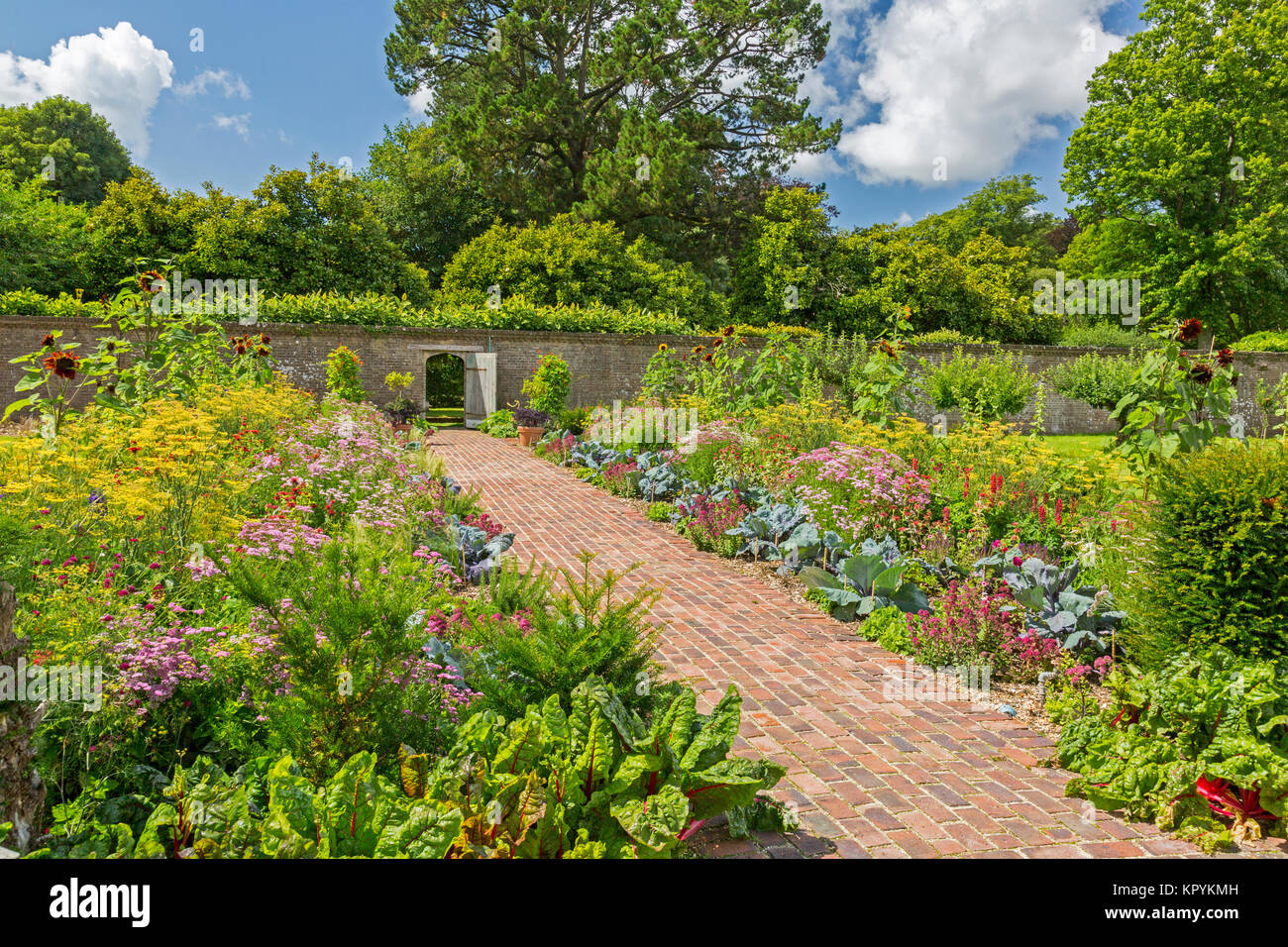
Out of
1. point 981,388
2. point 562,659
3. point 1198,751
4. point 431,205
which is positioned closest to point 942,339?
point 981,388

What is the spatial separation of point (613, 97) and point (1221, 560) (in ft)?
86.3

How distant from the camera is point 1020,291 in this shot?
29.7 meters

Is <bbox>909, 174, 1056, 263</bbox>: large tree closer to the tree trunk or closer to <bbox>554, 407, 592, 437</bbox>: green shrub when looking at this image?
<bbox>554, 407, 592, 437</bbox>: green shrub

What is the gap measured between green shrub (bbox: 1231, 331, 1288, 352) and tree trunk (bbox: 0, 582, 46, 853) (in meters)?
29.4

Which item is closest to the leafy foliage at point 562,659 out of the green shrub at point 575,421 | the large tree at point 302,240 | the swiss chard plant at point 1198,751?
the swiss chard plant at point 1198,751

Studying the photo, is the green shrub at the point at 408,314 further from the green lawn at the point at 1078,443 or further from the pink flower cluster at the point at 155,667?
the pink flower cluster at the point at 155,667

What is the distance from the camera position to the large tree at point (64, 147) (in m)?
30.9

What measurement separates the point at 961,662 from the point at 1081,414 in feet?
69.3

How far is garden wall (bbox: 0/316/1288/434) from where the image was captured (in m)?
17.3
